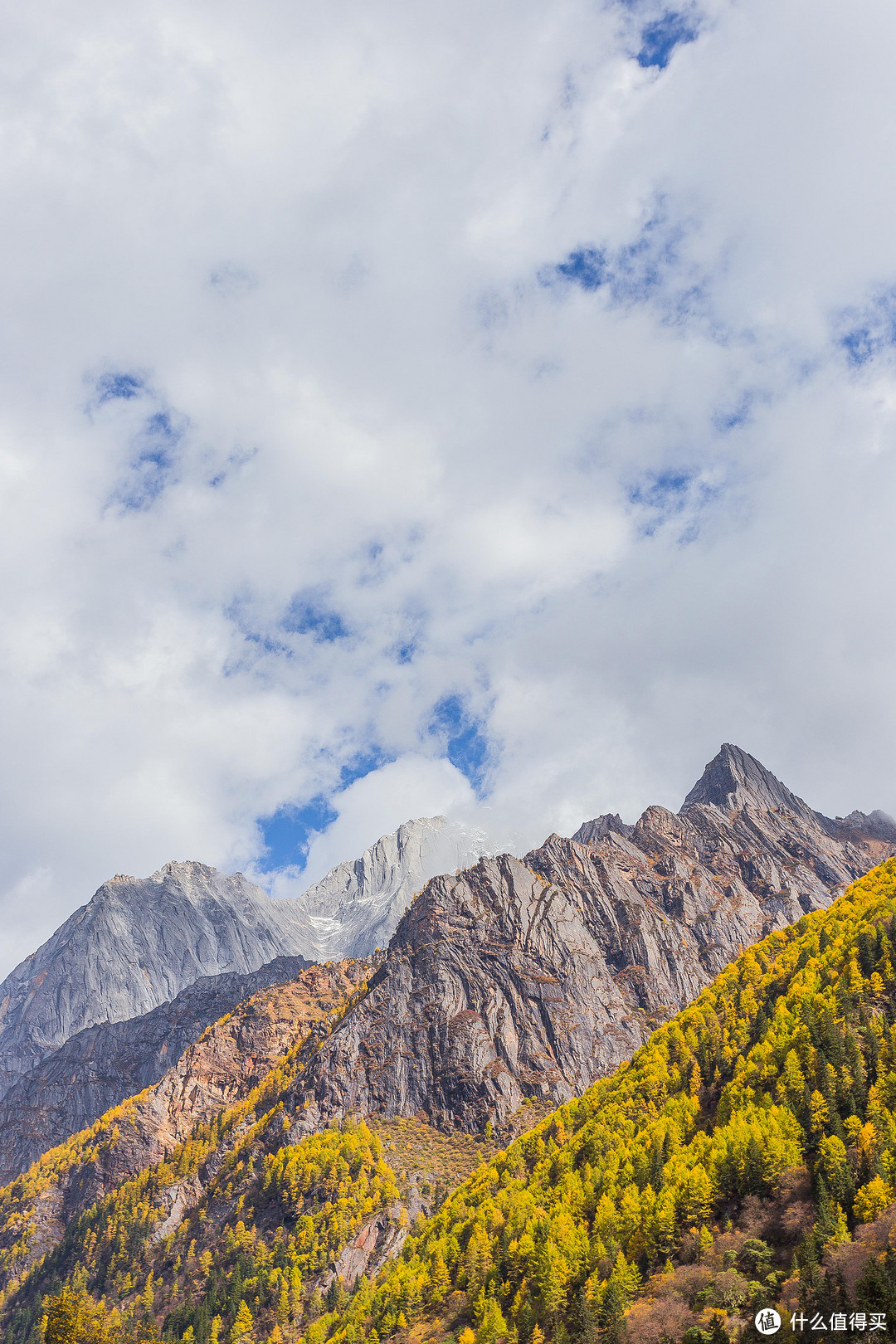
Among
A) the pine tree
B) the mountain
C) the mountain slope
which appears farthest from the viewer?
the pine tree

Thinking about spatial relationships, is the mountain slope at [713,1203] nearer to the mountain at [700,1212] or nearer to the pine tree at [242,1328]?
the mountain at [700,1212]

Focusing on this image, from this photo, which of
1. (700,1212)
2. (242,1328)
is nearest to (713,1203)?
(700,1212)

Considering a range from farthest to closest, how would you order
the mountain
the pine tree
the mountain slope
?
the pine tree, the mountain slope, the mountain

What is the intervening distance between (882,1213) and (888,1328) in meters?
24.0

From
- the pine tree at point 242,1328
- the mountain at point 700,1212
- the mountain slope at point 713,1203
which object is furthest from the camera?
the pine tree at point 242,1328

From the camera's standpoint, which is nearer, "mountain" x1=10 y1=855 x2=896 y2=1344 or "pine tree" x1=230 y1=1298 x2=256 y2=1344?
"mountain" x1=10 y1=855 x2=896 y2=1344

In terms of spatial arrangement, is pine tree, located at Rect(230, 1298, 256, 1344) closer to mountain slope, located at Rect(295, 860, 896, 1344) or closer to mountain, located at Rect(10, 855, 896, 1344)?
mountain, located at Rect(10, 855, 896, 1344)

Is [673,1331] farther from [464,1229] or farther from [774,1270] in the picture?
[464,1229]

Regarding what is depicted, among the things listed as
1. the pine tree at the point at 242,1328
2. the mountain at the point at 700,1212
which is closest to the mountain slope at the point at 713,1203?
the mountain at the point at 700,1212

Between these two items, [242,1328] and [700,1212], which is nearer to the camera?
[700,1212]

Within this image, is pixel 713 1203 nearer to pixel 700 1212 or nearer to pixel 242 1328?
pixel 700 1212

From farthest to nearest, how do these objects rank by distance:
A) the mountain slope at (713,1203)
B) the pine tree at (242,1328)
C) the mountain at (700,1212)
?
1. the pine tree at (242,1328)
2. the mountain slope at (713,1203)
3. the mountain at (700,1212)

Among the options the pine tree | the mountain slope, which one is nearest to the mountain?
the mountain slope

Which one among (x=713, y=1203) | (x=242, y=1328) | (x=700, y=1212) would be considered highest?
(x=242, y=1328)
